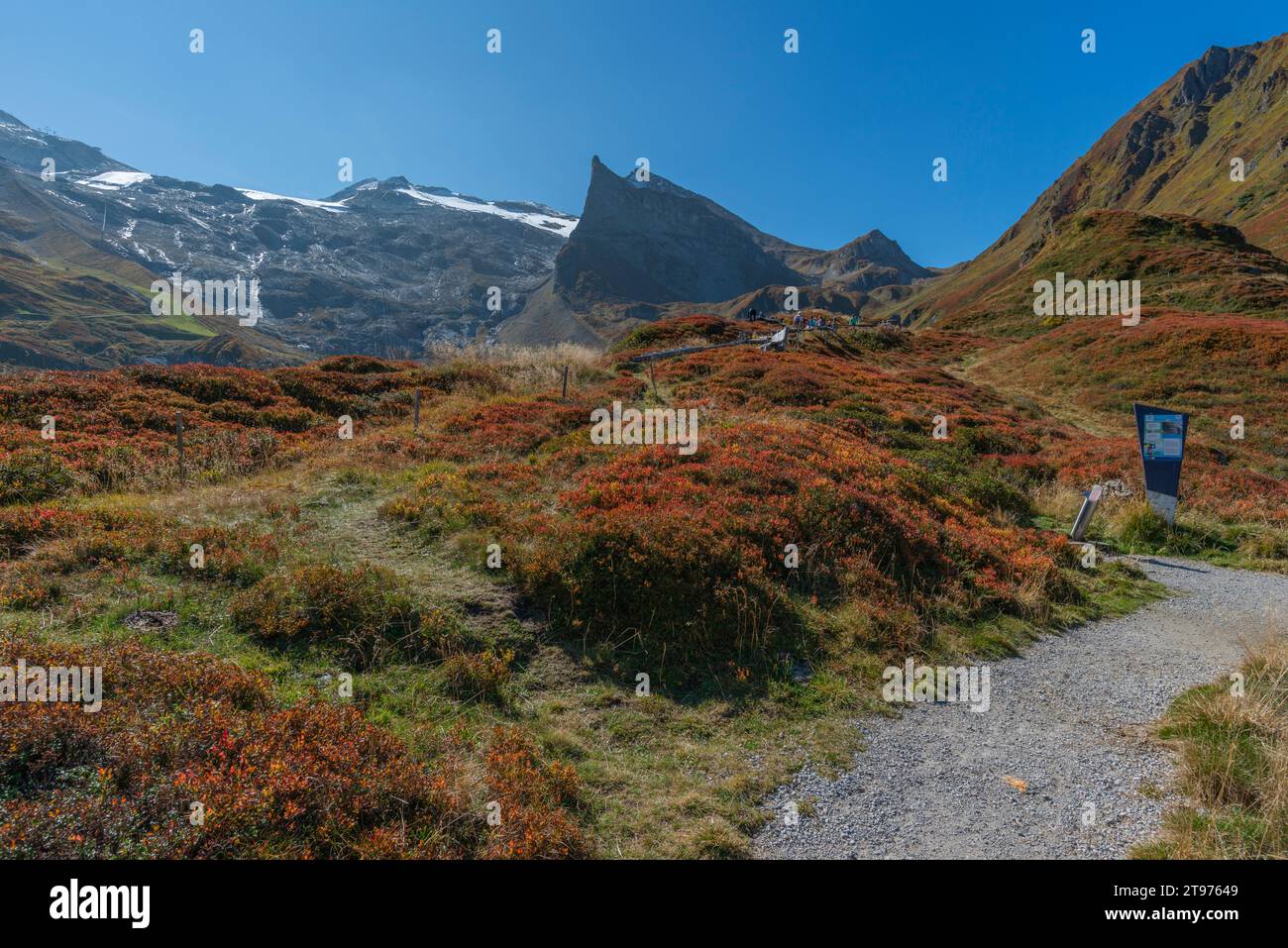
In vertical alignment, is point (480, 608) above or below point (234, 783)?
above

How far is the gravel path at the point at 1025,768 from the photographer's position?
4.67 metres

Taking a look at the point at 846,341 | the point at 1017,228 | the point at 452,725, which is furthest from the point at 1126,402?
the point at 1017,228

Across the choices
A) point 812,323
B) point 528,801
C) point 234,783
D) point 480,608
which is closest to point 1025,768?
point 528,801

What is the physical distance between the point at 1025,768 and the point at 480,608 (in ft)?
21.1

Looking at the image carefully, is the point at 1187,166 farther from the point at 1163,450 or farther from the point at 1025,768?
the point at 1025,768

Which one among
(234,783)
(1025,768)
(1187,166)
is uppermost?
(1187,166)

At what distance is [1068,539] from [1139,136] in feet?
625

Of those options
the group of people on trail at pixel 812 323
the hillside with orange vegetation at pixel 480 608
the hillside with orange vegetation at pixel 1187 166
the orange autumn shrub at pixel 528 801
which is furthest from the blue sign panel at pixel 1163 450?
the hillside with orange vegetation at pixel 1187 166

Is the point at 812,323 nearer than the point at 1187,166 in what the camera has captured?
Yes

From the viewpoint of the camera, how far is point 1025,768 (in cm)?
561

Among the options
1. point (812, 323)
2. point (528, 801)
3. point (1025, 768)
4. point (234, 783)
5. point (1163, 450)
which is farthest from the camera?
point (812, 323)

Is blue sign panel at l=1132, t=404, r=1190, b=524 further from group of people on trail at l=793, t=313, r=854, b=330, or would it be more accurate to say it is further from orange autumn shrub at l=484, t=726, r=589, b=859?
group of people on trail at l=793, t=313, r=854, b=330

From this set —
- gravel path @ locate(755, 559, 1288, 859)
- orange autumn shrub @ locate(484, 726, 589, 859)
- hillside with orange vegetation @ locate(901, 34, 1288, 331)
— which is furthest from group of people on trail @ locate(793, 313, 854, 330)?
orange autumn shrub @ locate(484, 726, 589, 859)

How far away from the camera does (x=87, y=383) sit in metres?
17.7
